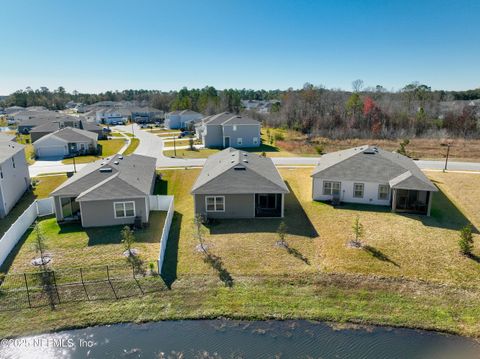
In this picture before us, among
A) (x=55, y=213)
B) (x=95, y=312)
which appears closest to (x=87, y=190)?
(x=55, y=213)

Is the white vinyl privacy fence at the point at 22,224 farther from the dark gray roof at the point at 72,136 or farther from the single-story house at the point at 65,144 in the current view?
the dark gray roof at the point at 72,136

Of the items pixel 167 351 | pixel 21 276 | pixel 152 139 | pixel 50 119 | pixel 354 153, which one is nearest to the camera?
pixel 167 351

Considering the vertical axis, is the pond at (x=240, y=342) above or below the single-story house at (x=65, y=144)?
below

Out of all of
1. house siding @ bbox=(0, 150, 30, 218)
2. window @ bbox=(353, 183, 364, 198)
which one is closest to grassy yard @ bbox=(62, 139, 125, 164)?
house siding @ bbox=(0, 150, 30, 218)

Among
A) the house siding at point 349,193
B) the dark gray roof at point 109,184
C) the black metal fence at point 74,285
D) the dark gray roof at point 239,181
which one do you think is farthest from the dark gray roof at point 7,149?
the house siding at point 349,193

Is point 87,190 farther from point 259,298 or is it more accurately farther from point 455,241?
point 455,241

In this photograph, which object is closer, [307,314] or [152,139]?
[307,314]
